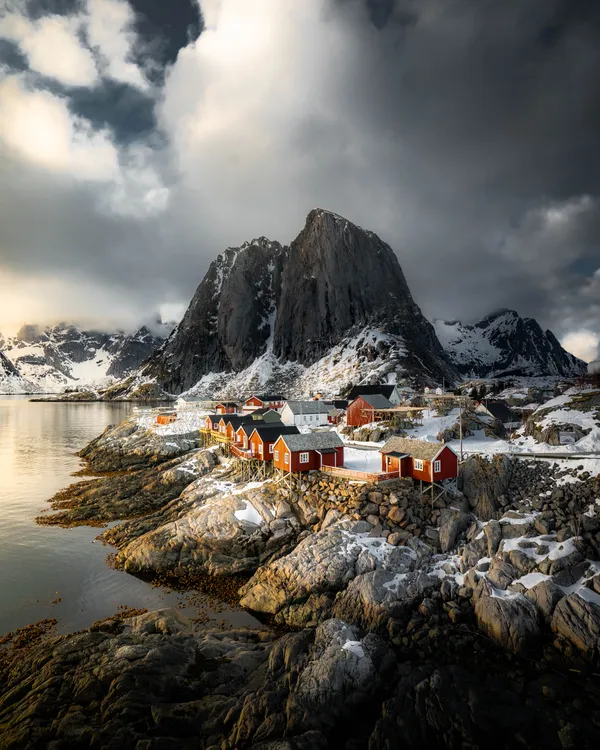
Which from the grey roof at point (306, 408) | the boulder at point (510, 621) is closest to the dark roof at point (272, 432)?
the boulder at point (510, 621)

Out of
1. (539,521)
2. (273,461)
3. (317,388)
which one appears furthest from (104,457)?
(317,388)

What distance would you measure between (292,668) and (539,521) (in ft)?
64.0

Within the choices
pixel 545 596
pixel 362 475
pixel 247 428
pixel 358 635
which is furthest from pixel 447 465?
pixel 247 428

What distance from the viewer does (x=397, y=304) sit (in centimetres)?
19588

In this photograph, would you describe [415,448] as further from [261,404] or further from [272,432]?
[261,404]

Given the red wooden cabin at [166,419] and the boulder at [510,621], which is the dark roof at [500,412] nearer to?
the boulder at [510,621]

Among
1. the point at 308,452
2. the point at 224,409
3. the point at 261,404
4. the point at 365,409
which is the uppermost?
the point at 261,404

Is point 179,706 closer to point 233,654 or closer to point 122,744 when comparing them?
point 122,744

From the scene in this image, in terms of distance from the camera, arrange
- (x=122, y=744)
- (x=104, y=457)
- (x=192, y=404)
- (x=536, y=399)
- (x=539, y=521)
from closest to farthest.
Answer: (x=122, y=744) → (x=539, y=521) → (x=104, y=457) → (x=536, y=399) → (x=192, y=404)

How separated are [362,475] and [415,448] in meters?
5.28

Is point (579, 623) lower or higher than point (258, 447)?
lower

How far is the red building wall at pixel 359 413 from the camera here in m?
60.5

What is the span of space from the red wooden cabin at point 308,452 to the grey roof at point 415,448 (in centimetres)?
503

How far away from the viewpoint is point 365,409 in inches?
2392
